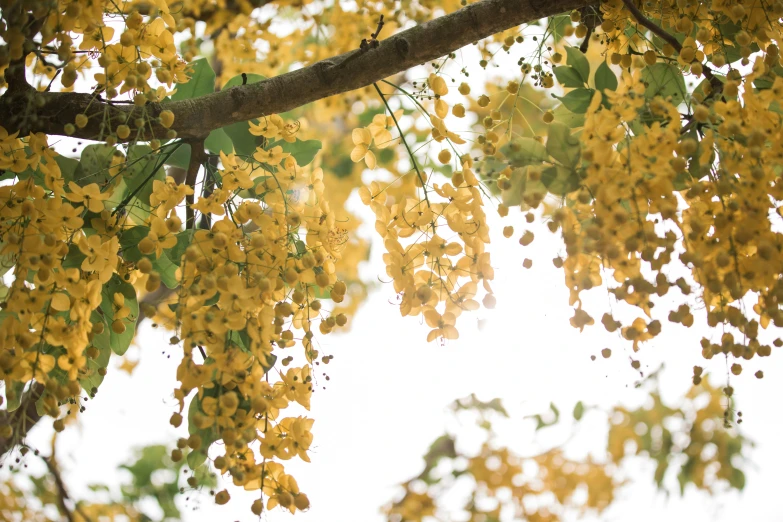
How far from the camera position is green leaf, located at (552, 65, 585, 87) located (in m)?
0.83

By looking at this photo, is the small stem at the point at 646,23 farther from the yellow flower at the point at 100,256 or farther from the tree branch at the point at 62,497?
the tree branch at the point at 62,497

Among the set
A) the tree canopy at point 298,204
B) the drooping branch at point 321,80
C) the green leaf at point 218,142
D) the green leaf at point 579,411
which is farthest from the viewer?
the green leaf at point 579,411

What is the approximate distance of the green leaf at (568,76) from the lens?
2.71ft

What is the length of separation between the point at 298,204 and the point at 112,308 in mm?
246

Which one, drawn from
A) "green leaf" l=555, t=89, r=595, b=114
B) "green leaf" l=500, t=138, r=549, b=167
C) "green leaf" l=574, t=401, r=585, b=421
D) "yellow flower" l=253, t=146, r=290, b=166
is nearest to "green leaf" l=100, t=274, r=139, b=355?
"yellow flower" l=253, t=146, r=290, b=166

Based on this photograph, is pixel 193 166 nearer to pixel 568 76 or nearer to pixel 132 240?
pixel 132 240

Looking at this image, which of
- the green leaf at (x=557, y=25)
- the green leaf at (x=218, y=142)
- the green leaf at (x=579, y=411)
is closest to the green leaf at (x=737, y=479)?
the green leaf at (x=579, y=411)

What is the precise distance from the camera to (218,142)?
88 centimetres

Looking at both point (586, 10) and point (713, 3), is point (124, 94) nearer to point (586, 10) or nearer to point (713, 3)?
point (586, 10)

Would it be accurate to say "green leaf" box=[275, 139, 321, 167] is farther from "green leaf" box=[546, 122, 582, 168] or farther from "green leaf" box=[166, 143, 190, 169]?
"green leaf" box=[546, 122, 582, 168]

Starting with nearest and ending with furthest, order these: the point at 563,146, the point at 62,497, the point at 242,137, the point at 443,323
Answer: the point at 563,146 < the point at 443,323 < the point at 242,137 < the point at 62,497

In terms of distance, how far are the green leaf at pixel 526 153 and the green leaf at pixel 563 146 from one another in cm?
1

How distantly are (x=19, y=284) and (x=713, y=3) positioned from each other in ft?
2.59

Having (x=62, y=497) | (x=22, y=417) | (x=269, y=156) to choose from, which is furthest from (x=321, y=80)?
(x=62, y=497)
